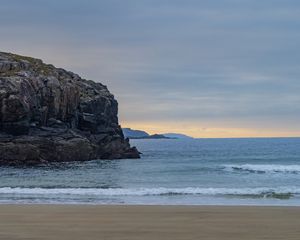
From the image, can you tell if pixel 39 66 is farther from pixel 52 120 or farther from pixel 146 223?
pixel 146 223

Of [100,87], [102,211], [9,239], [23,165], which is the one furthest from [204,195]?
[100,87]

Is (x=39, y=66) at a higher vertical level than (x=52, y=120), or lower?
higher

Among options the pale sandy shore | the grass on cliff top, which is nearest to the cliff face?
the grass on cliff top

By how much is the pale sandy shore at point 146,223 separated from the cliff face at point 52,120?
1511 inches

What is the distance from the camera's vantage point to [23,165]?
50.9 meters

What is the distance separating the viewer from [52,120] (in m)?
61.1

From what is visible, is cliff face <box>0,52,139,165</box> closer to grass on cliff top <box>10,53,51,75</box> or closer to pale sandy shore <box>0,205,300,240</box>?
grass on cliff top <box>10,53,51,75</box>

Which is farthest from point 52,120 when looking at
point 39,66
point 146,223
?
point 146,223

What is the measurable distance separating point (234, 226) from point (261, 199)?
30.9ft

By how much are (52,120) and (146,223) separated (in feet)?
164

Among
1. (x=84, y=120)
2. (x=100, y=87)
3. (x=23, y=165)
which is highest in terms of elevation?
(x=100, y=87)

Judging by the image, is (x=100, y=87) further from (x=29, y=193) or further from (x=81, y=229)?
(x=81, y=229)

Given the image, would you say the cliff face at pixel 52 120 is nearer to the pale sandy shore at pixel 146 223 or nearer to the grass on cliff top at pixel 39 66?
the grass on cliff top at pixel 39 66

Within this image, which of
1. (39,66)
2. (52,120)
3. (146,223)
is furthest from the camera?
(39,66)
